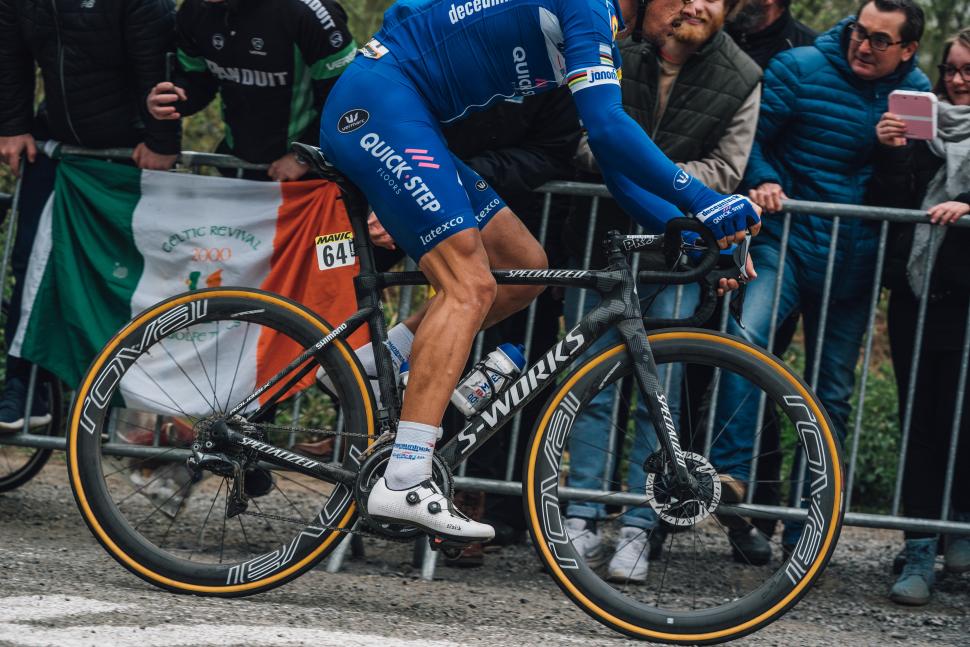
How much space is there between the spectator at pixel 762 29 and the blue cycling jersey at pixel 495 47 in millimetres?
2065

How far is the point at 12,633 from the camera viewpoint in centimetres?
376

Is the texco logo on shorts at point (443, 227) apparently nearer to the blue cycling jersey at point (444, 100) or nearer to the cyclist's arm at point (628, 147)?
the blue cycling jersey at point (444, 100)

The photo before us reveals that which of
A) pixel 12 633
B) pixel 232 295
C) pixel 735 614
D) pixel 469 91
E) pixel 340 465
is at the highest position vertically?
pixel 469 91

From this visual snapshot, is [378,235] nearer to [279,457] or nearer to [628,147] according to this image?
[279,457]

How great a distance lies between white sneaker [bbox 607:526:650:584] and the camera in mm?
5172

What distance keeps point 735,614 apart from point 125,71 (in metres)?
3.42

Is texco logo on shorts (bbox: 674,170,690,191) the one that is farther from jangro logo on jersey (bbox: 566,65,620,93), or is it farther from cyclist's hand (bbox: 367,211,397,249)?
cyclist's hand (bbox: 367,211,397,249)

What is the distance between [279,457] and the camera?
4445 mm

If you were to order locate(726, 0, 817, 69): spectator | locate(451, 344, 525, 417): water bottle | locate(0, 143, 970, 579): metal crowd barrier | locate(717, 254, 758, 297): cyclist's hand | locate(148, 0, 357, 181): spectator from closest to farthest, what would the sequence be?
locate(717, 254, 758, 297): cyclist's hand
locate(451, 344, 525, 417): water bottle
locate(0, 143, 970, 579): metal crowd barrier
locate(148, 0, 357, 181): spectator
locate(726, 0, 817, 69): spectator

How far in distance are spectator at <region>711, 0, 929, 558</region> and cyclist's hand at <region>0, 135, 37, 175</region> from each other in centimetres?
308

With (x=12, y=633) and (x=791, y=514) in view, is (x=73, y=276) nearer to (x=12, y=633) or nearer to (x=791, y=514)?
(x=12, y=633)

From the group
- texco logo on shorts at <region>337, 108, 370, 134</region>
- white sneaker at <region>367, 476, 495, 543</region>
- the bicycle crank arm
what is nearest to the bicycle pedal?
white sneaker at <region>367, 476, 495, 543</region>

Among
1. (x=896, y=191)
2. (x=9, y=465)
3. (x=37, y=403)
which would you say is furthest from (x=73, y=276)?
(x=896, y=191)

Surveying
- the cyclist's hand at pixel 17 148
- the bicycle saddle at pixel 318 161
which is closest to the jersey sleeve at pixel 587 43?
the bicycle saddle at pixel 318 161
